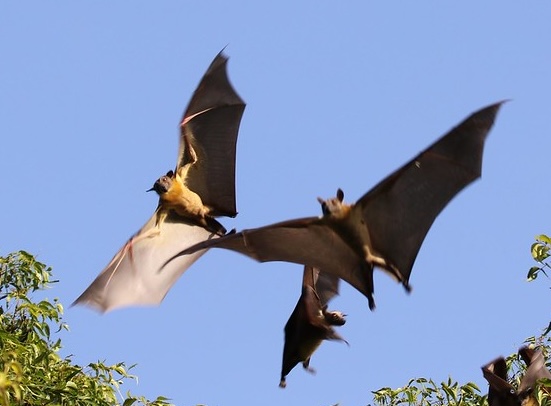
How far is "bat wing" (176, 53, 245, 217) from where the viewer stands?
1096 cm

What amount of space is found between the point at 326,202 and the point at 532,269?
5.20 feet

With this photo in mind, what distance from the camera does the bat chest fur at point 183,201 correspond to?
11.0m

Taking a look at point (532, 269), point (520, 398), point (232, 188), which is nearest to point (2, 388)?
point (532, 269)

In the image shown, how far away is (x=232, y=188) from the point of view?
36.1ft

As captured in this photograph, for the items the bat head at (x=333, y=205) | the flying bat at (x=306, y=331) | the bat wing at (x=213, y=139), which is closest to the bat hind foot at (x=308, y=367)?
the flying bat at (x=306, y=331)

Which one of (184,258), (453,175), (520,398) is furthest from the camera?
(184,258)

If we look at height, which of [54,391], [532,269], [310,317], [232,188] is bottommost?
[54,391]

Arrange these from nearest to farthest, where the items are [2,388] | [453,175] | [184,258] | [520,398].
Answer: [2,388] < [453,175] < [520,398] < [184,258]

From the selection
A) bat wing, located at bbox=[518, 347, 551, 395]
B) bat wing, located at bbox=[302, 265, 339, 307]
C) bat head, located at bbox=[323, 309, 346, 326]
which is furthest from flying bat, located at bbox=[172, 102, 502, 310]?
bat wing, located at bbox=[518, 347, 551, 395]

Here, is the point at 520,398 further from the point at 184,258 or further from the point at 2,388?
the point at 2,388

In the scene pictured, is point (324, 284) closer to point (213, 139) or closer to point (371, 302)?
point (371, 302)

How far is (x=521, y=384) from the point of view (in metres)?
9.69

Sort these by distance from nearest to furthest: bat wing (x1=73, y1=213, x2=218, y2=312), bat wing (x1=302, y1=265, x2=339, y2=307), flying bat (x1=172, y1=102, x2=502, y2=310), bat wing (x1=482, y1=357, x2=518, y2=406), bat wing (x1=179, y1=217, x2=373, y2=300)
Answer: flying bat (x1=172, y1=102, x2=502, y2=310) < bat wing (x1=179, y1=217, x2=373, y2=300) < bat wing (x1=482, y1=357, x2=518, y2=406) < bat wing (x1=302, y1=265, x2=339, y2=307) < bat wing (x1=73, y1=213, x2=218, y2=312)

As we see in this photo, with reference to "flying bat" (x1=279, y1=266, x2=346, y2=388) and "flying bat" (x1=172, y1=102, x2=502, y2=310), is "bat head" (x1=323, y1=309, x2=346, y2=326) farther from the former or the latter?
"flying bat" (x1=172, y1=102, x2=502, y2=310)
